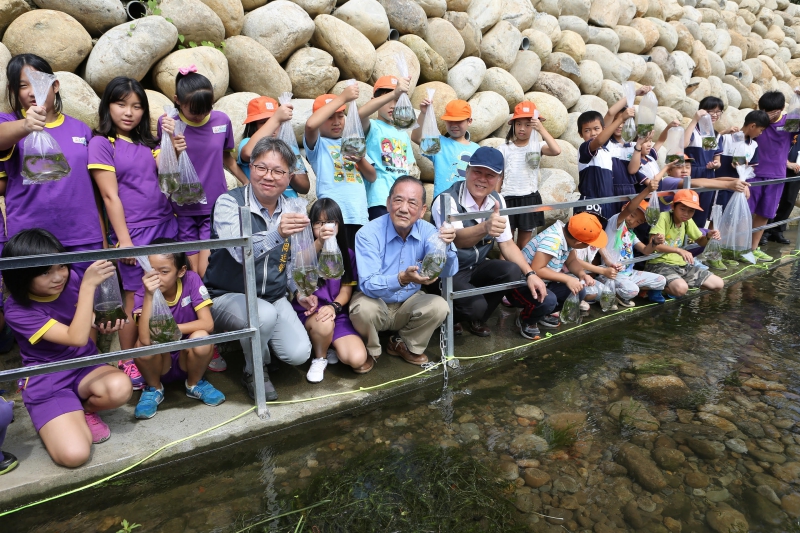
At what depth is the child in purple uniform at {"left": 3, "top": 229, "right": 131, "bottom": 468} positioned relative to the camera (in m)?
2.60

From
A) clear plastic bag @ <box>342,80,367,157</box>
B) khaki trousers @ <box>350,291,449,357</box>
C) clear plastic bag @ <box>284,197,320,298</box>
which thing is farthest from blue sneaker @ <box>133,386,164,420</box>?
clear plastic bag @ <box>342,80,367,157</box>

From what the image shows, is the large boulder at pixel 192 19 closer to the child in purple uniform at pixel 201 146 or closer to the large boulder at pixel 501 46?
the child in purple uniform at pixel 201 146

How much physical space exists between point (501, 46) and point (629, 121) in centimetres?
292

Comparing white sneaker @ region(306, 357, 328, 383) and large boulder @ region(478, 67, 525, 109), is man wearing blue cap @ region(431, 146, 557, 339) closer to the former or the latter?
white sneaker @ region(306, 357, 328, 383)

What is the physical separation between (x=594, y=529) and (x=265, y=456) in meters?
1.61

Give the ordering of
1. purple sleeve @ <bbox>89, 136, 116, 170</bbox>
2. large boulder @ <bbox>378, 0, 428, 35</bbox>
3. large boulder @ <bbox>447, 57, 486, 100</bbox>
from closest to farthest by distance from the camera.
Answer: purple sleeve @ <bbox>89, 136, 116, 170</bbox>
large boulder @ <bbox>378, 0, 428, 35</bbox>
large boulder @ <bbox>447, 57, 486, 100</bbox>

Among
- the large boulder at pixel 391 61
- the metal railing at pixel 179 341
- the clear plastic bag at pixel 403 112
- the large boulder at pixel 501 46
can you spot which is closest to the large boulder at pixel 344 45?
the large boulder at pixel 391 61

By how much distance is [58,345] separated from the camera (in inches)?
108

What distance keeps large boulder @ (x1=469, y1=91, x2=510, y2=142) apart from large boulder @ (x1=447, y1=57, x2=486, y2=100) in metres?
0.11

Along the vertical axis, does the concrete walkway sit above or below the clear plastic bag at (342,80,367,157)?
below

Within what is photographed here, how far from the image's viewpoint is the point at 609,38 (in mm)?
8633

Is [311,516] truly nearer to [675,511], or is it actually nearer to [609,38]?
[675,511]

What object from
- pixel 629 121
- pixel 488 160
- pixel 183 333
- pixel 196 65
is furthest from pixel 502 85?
pixel 183 333

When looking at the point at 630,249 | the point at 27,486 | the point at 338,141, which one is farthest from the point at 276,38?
the point at 27,486
